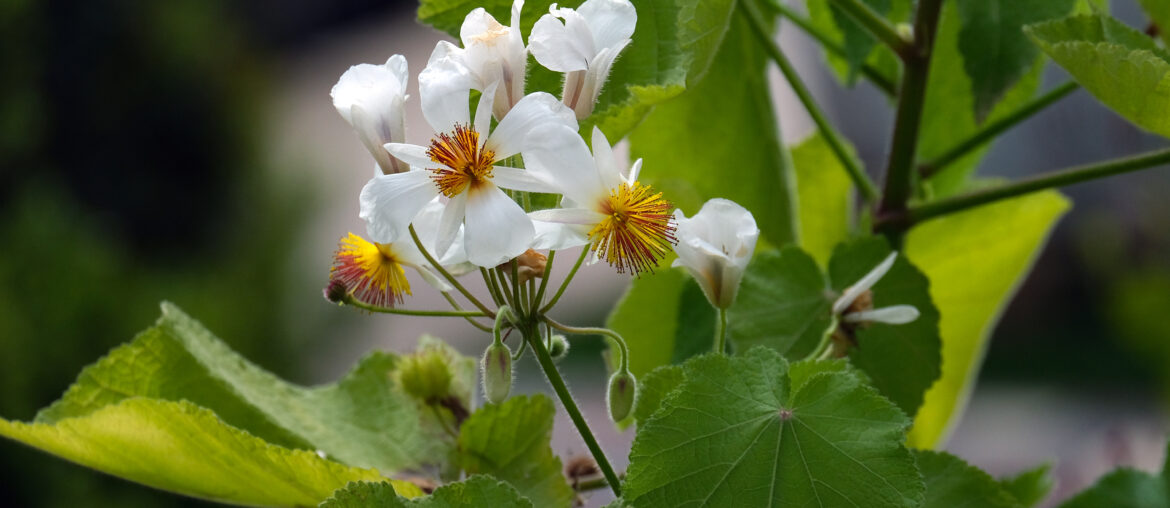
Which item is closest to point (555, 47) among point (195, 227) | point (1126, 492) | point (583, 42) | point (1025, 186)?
point (583, 42)

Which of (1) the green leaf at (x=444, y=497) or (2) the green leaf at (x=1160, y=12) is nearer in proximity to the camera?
(1) the green leaf at (x=444, y=497)

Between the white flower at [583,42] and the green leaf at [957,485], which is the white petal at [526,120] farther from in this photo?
the green leaf at [957,485]

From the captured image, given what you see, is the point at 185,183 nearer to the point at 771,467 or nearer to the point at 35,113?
the point at 35,113

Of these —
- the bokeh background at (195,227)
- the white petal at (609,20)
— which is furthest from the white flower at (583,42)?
the bokeh background at (195,227)

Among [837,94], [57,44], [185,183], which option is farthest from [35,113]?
[837,94]

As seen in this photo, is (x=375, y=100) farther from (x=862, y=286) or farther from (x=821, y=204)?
A: (x=821, y=204)
